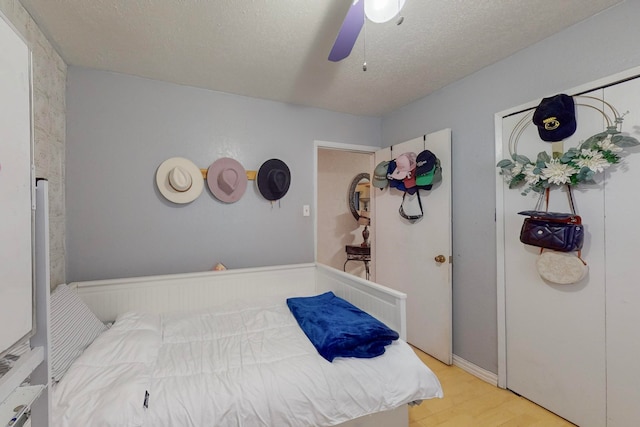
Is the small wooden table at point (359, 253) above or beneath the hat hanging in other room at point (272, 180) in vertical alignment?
beneath

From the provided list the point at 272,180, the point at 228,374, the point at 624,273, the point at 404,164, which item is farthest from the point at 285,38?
the point at 624,273

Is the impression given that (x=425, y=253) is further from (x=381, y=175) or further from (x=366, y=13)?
(x=366, y=13)

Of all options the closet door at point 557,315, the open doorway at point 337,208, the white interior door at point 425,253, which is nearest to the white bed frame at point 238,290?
the white interior door at point 425,253

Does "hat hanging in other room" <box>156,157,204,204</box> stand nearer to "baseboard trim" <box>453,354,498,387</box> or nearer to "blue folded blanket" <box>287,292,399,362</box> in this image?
"blue folded blanket" <box>287,292,399,362</box>

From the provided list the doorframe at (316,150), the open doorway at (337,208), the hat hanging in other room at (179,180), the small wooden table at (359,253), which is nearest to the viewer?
the hat hanging in other room at (179,180)

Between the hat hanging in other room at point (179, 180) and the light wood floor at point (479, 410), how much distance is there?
7.30 ft

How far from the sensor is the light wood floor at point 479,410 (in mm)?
1594

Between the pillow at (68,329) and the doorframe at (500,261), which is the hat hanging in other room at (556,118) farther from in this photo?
the pillow at (68,329)

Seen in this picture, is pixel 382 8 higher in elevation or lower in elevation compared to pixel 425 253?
higher

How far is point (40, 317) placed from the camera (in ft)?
2.16

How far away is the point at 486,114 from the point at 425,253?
47.7 inches

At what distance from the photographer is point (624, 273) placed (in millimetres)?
1386

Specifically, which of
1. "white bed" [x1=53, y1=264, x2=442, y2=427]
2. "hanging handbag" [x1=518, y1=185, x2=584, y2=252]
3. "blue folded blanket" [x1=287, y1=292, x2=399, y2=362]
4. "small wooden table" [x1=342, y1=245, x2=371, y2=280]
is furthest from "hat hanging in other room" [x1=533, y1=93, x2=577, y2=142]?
"small wooden table" [x1=342, y1=245, x2=371, y2=280]

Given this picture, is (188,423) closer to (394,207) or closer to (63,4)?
(63,4)
